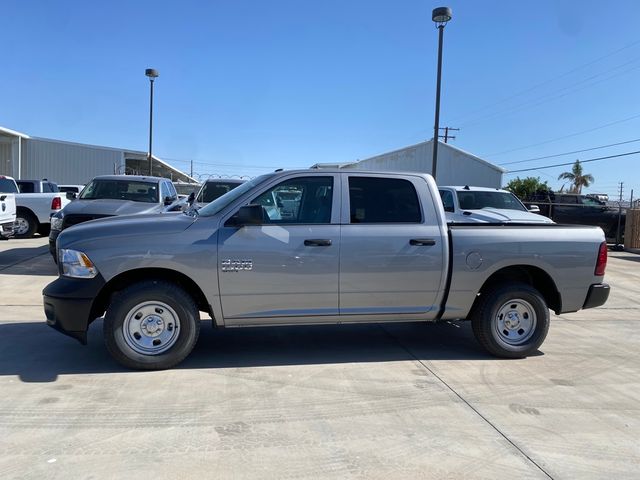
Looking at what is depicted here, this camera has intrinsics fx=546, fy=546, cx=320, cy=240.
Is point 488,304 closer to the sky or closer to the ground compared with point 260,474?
closer to the sky

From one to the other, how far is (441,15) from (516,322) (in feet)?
33.8

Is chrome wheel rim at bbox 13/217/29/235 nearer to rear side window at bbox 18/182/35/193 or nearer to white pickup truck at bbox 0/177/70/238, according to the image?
white pickup truck at bbox 0/177/70/238

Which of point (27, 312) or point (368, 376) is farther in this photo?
point (27, 312)

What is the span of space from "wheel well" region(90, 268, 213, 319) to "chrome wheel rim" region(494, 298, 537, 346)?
9.81ft

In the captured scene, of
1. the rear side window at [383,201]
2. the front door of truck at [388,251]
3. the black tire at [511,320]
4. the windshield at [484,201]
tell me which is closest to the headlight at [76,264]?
the front door of truck at [388,251]

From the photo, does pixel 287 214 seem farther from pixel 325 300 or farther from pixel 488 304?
pixel 488 304

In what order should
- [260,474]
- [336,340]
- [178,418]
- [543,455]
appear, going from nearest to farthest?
[260,474]
[543,455]
[178,418]
[336,340]

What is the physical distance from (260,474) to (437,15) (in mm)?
12989

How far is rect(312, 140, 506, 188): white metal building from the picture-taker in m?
45.3

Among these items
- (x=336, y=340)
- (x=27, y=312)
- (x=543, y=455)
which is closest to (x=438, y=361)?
(x=336, y=340)

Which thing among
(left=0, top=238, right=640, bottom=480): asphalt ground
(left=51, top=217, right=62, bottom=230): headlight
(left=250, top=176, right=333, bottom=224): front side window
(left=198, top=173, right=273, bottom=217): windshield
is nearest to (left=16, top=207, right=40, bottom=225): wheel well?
(left=51, top=217, right=62, bottom=230): headlight

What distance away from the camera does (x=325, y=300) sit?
17.2 feet

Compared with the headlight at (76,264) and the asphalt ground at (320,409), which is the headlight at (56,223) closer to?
the asphalt ground at (320,409)

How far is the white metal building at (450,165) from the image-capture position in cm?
4534
